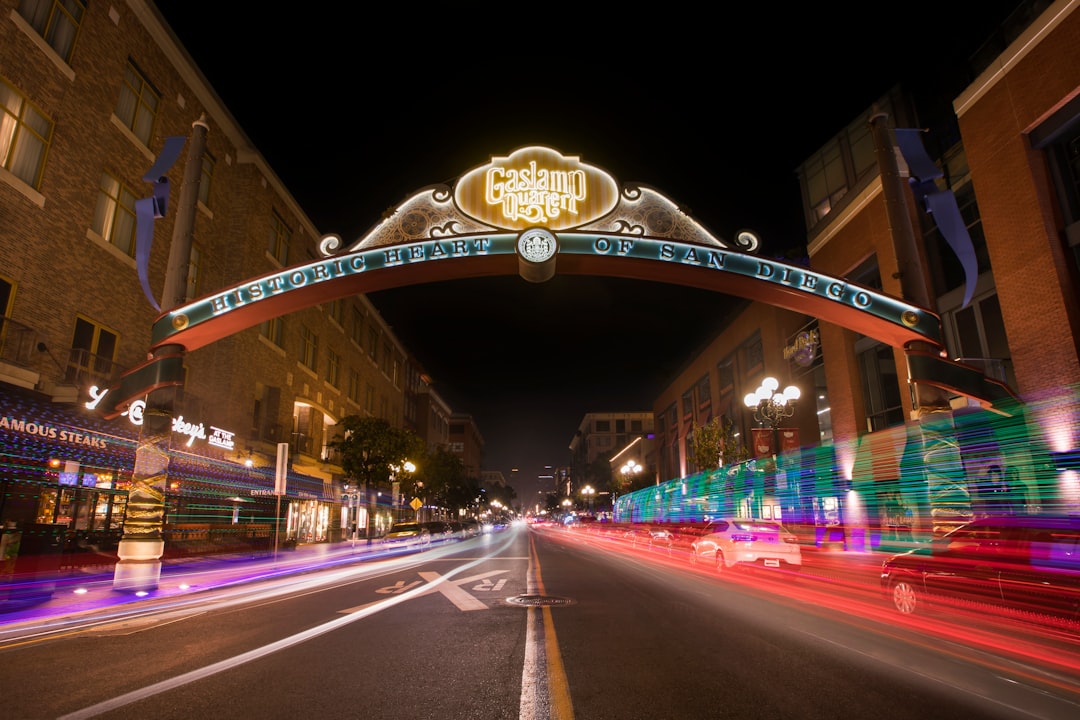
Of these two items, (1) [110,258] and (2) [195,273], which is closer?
(1) [110,258]

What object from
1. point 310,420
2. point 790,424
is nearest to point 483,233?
point 310,420

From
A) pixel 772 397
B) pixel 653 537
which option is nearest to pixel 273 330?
pixel 653 537

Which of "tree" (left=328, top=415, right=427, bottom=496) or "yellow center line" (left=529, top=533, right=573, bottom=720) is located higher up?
"tree" (left=328, top=415, right=427, bottom=496)

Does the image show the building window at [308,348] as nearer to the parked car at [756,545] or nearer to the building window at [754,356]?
the parked car at [756,545]

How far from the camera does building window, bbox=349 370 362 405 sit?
43950 millimetres

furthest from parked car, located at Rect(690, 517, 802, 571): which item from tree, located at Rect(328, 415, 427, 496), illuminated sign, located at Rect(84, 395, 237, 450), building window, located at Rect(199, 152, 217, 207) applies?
tree, located at Rect(328, 415, 427, 496)

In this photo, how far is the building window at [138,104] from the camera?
19938mm

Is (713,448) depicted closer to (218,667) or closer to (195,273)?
(195,273)

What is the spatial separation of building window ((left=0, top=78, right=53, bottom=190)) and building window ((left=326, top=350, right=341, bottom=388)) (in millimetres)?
23439

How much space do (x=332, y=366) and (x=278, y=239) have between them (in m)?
10.8

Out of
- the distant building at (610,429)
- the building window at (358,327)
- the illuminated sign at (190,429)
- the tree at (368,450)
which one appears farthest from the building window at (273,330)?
the distant building at (610,429)

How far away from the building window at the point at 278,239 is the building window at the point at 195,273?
5.66 m

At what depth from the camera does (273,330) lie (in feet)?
101

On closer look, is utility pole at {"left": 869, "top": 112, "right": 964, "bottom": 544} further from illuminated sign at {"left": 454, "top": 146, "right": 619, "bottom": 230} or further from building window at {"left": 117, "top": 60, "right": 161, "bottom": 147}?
building window at {"left": 117, "top": 60, "right": 161, "bottom": 147}
